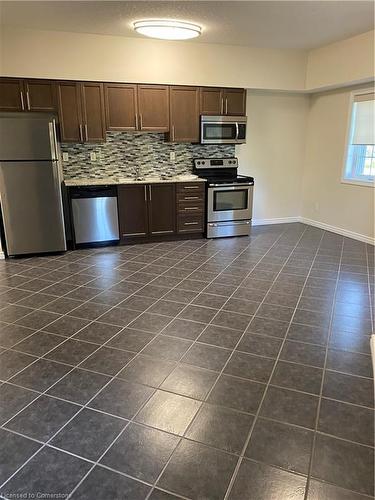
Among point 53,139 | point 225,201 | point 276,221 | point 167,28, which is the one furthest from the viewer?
point 276,221

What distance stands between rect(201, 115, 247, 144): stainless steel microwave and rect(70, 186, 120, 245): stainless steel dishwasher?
5.16 feet

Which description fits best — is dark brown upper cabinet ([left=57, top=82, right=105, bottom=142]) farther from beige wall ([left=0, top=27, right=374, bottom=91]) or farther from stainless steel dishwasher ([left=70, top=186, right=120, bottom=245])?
stainless steel dishwasher ([left=70, top=186, right=120, bottom=245])

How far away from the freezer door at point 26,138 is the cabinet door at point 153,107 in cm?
122

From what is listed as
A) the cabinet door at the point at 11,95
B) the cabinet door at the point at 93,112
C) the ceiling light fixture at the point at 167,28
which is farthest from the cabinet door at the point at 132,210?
the ceiling light fixture at the point at 167,28

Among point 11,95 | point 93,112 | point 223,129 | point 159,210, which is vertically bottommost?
point 159,210

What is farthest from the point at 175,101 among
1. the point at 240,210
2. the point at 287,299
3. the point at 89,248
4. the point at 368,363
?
the point at 368,363

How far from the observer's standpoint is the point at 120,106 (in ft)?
16.2

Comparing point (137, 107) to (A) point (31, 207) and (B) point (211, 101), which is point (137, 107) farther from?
(A) point (31, 207)

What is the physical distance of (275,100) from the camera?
6.10m

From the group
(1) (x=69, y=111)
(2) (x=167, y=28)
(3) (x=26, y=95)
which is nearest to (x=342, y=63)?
(2) (x=167, y=28)

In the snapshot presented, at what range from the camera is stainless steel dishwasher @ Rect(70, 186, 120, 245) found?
15.9ft

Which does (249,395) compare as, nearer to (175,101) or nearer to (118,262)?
(118,262)

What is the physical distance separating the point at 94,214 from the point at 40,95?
1579 millimetres

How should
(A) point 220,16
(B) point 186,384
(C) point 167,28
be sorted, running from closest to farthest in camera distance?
(B) point 186,384, (A) point 220,16, (C) point 167,28
